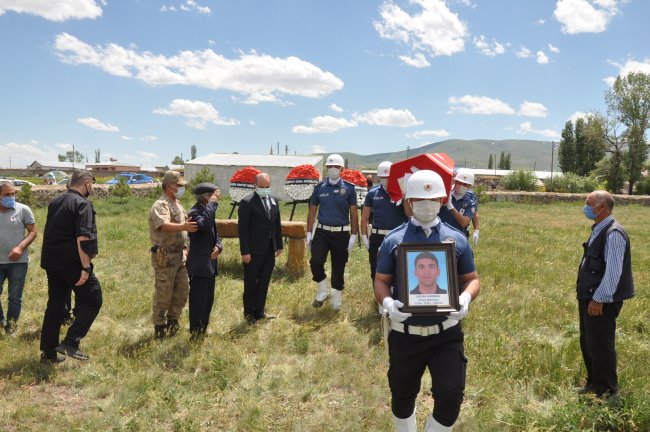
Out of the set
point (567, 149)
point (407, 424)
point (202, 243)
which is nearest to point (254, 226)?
point (202, 243)

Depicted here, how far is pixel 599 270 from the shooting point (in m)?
3.94

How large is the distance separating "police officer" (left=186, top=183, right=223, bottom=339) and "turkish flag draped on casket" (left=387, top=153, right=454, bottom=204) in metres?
2.01

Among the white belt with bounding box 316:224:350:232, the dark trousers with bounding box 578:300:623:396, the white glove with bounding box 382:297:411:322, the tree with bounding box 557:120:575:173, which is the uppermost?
the tree with bounding box 557:120:575:173

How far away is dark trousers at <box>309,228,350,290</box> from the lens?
6680 millimetres

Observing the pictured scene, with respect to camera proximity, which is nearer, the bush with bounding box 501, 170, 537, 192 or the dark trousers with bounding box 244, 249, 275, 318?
the dark trousers with bounding box 244, 249, 275, 318

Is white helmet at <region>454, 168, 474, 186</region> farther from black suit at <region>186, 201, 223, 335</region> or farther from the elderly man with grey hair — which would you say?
the elderly man with grey hair

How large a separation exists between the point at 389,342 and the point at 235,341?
8.87 feet

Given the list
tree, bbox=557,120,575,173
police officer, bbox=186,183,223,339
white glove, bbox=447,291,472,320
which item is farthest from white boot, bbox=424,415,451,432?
tree, bbox=557,120,575,173

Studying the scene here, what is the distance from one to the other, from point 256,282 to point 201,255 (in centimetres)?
117

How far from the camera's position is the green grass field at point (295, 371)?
3.72 meters

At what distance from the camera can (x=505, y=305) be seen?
265 inches

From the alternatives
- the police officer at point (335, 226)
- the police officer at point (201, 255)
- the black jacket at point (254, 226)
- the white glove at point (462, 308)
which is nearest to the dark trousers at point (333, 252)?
the police officer at point (335, 226)

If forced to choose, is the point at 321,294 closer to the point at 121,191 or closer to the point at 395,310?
the point at 395,310

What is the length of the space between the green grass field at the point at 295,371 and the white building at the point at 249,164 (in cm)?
2482
